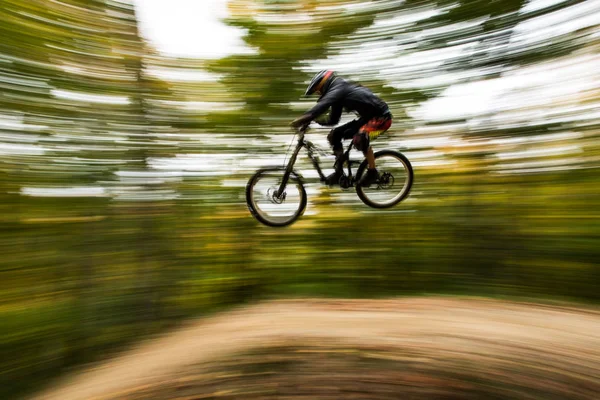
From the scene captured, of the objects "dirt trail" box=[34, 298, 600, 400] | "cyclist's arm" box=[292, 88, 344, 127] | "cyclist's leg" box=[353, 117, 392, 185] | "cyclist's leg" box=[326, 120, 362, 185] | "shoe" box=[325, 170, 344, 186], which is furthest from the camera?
"dirt trail" box=[34, 298, 600, 400]

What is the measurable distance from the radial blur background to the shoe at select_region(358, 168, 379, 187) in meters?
2.64

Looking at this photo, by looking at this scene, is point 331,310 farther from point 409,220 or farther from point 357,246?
point 409,220

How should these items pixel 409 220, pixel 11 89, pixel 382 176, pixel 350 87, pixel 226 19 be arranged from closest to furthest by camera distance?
1. pixel 350 87
2. pixel 382 176
3. pixel 11 89
4. pixel 226 19
5. pixel 409 220

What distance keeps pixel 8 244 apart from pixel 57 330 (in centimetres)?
200

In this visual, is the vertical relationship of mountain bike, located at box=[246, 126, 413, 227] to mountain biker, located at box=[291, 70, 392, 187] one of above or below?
below

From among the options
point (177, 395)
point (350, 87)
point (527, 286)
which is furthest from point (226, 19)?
point (527, 286)

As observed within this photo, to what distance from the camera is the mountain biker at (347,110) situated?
103 inches

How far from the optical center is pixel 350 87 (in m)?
2.65

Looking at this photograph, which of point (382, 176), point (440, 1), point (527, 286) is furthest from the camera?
point (527, 286)

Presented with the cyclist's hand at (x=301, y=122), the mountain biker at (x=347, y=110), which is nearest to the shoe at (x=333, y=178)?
the mountain biker at (x=347, y=110)

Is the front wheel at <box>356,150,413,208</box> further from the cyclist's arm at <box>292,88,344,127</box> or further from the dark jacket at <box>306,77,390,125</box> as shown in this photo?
the cyclist's arm at <box>292,88,344,127</box>

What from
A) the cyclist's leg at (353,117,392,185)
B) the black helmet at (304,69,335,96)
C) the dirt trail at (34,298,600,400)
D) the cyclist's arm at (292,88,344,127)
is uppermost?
the black helmet at (304,69,335,96)

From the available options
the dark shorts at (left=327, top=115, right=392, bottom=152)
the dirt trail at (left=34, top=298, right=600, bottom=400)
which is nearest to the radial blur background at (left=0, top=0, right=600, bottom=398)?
the dirt trail at (left=34, top=298, right=600, bottom=400)

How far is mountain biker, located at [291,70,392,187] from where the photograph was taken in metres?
2.61
